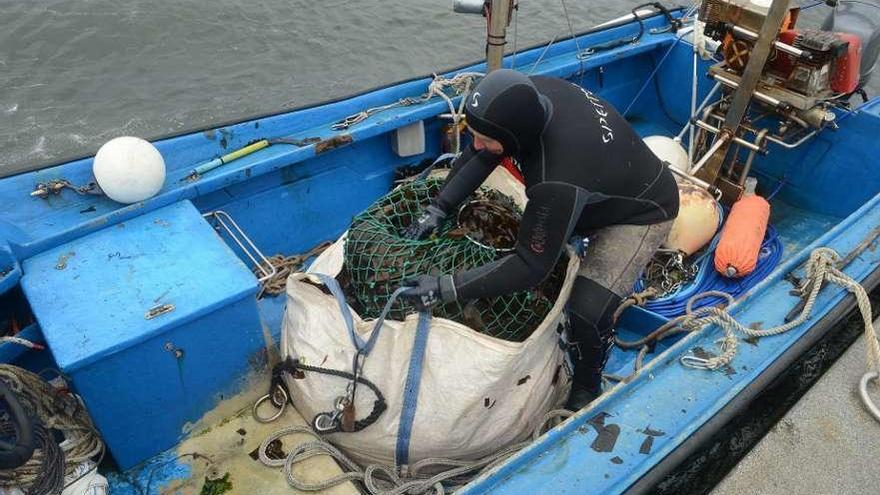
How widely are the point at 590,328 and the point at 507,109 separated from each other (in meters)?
→ 1.00

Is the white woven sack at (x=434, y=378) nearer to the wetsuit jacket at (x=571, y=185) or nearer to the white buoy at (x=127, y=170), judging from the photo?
the wetsuit jacket at (x=571, y=185)

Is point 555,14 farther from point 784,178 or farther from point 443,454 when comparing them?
point 443,454

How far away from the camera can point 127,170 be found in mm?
2643

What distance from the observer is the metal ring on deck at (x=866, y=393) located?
2.12m

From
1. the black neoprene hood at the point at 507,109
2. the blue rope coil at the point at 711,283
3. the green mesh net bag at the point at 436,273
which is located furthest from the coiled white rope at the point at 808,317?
the black neoprene hood at the point at 507,109

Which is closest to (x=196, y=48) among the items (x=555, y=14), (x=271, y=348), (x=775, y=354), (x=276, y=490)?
→ (x=555, y=14)

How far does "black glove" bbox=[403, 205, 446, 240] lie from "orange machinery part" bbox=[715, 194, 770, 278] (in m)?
1.76

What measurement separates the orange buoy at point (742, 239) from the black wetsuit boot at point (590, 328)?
1187mm

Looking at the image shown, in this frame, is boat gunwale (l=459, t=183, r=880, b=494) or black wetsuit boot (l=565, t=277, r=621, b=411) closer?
boat gunwale (l=459, t=183, r=880, b=494)

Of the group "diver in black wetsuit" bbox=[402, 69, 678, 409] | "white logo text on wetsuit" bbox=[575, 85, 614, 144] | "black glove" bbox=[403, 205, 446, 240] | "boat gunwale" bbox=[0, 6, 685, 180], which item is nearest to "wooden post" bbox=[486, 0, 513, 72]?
"boat gunwale" bbox=[0, 6, 685, 180]

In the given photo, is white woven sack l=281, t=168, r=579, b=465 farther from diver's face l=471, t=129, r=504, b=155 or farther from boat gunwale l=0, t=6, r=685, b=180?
boat gunwale l=0, t=6, r=685, b=180

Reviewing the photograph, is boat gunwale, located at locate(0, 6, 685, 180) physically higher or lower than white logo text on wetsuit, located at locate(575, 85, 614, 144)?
lower

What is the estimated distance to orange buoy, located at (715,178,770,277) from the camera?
11.3ft

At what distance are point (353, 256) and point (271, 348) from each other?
55 cm
